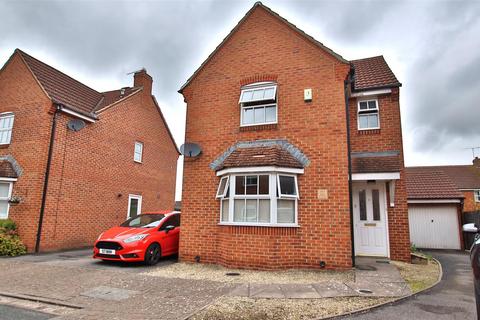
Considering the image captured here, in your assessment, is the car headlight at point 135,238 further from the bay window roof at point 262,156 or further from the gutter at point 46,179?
the gutter at point 46,179

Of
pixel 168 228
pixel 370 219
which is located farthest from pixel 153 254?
pixel 370 219

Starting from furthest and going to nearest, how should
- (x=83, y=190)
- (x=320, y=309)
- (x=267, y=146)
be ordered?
(x=83, y=190)
(x=267, y=146)
(x=320, y=309)

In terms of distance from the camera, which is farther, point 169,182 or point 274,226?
point 169,182

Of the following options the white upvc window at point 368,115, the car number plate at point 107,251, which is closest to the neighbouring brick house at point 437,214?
the white upvc window at point 368,115

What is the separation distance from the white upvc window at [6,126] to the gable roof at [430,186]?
1799 centimetres

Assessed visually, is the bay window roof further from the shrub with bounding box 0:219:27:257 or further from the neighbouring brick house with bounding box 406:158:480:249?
the neighbouring brick house with bounding box 406:158:480:249

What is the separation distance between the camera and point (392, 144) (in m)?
9.68

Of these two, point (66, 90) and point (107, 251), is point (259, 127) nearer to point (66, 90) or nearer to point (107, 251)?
point (107, 251)

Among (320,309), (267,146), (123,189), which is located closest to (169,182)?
(123,189)

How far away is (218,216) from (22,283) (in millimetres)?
4718

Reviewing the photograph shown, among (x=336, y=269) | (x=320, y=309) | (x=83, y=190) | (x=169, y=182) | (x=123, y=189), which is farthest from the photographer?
(x=169, y=182)

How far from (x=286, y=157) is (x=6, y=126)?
11797 millimetres

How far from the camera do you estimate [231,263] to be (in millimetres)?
8156

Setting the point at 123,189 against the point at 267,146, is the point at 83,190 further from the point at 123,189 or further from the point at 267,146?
the point at 267,146
